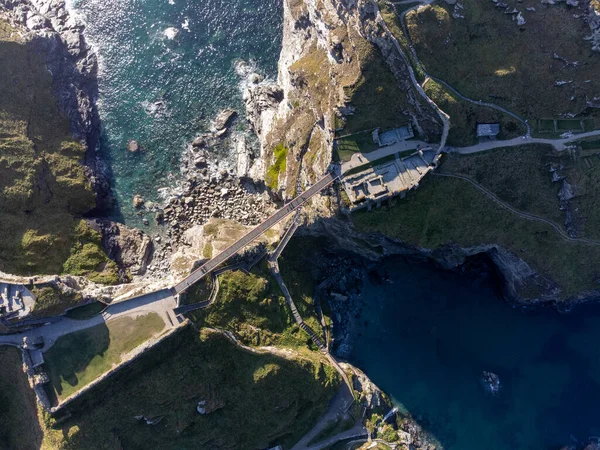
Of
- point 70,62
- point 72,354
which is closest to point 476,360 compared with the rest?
point 72,354

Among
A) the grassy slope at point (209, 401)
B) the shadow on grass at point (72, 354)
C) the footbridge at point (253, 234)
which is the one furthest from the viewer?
the footbridge at point (253, 234)

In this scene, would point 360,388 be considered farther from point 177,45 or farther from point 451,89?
point 177,45

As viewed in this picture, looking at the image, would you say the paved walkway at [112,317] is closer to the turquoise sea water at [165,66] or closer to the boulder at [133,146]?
the turquoise sea water at [165,66]

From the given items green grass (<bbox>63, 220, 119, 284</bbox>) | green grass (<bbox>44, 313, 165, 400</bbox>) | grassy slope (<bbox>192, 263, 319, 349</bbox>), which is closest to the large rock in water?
green grass (<bbox>63, 220, 119, 284</bbox>)

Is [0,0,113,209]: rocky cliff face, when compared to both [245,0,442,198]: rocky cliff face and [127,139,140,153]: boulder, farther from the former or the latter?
[245,0,442,198]: rocky cliff face

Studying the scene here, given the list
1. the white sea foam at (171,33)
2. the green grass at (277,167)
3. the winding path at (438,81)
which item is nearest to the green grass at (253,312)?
the green grass at (277,167)

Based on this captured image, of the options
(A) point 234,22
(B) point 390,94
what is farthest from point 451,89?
(A) point 234,22
